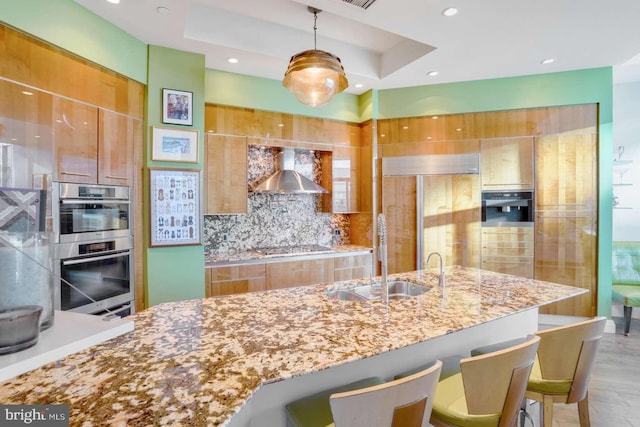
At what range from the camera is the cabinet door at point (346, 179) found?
4.20 metres

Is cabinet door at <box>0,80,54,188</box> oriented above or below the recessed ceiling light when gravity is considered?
below

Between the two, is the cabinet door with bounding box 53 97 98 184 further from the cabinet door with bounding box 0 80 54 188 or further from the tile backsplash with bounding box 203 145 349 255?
the tile backsplash with bounding box 203 145 349 255

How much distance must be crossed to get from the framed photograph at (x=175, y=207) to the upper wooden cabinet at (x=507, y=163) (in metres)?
3.34

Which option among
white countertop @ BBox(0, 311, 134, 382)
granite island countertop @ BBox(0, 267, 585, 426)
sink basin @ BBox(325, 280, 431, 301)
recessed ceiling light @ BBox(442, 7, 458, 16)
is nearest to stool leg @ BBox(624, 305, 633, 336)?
granite island countertop @ BBox(0, 267, 585, 426)

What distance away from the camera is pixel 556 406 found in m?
2.21

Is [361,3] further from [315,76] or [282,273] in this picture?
[282,273]

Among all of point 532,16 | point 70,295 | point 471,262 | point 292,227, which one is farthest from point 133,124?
point 471,262

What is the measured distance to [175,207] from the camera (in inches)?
116

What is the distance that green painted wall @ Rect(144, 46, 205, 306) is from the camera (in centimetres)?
284

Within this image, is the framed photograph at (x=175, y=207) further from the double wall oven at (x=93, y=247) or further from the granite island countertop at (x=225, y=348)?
the granite island countertop at (x=225, y=348)

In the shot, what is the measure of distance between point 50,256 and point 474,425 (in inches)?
62.7

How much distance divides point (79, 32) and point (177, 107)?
2.76ft

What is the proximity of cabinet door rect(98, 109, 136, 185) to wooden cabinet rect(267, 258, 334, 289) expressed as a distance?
5.48ft

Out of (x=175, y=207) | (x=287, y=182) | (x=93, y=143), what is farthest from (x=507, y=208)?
(x=93, y=143)
